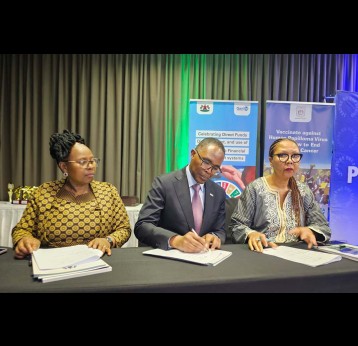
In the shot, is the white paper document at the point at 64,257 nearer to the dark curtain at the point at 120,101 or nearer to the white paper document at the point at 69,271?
the white paper document at the point at 69,271

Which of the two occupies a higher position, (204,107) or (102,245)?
(204,107)

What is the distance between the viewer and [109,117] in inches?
175

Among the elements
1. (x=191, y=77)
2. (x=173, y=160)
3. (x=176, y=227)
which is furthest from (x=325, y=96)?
(x=176, y=227)

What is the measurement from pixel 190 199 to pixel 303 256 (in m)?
0.87

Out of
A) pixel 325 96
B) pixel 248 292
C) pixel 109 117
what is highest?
pixel 325 96

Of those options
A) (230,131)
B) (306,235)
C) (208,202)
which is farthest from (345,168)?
Result: (208,202)

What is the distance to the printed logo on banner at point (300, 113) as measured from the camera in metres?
4.29

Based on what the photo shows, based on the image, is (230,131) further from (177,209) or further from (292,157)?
(177,209)

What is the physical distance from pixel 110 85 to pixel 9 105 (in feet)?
4.98

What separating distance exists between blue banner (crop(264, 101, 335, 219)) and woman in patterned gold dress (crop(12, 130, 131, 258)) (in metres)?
2.84

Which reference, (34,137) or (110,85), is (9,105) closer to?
(34,137)

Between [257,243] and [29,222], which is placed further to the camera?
[29,222]

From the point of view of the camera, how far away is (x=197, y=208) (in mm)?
2213

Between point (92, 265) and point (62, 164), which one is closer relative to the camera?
point (92, 265)
